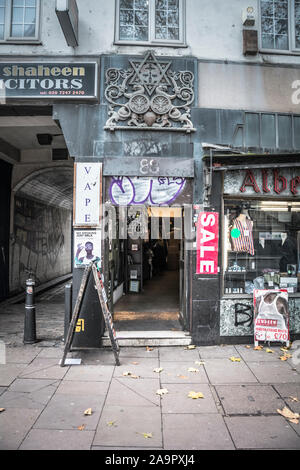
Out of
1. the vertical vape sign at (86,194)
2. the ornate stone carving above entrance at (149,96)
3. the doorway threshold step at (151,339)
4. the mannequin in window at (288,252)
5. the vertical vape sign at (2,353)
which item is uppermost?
the ornate stone carving above entrance at (149,96)

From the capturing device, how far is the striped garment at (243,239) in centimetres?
680

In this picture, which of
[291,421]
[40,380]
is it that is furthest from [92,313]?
[291,421]

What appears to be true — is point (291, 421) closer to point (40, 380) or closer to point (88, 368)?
point (88, 368)

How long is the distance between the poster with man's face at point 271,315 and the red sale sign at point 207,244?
1.06 m


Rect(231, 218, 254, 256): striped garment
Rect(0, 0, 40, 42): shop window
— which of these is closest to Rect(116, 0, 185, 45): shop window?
Rect(0, 0, 40, 42): shop window

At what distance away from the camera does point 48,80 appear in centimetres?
639

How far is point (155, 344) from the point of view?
6.31 m

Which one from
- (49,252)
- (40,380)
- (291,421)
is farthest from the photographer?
(49,252)

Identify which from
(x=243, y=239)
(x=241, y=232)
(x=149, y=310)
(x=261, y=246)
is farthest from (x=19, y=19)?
(x=149, y=310)

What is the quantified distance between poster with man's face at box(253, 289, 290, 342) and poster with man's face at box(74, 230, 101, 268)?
335 cm

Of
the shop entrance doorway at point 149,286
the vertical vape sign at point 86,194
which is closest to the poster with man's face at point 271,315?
the shop entrance doorway at point 149,286

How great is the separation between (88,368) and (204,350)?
7.47 ft

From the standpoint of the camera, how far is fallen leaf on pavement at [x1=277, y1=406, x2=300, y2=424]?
3760 mm

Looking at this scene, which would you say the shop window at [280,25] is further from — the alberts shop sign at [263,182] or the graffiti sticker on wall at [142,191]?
the graffiti sticker on wall at [142,191]
